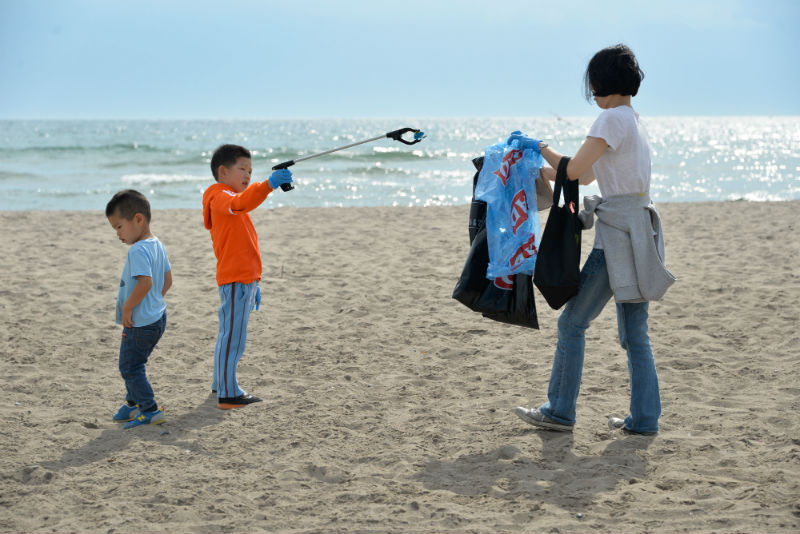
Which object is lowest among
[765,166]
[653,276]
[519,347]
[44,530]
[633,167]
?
[44,530]

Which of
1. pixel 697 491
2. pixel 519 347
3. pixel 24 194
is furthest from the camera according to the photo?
pixel 24 194

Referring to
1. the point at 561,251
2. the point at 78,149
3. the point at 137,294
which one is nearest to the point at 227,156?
the point at 137,294

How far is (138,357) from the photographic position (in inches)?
152

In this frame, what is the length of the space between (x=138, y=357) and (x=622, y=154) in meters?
2.60

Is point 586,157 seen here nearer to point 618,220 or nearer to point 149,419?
point 618,220

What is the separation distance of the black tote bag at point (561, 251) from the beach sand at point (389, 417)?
2.64 ft

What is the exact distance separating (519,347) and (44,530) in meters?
3.36

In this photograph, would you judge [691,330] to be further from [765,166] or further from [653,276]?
[765,166]

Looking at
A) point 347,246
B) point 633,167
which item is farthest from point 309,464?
point 347,246

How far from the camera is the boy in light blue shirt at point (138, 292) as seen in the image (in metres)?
3.75

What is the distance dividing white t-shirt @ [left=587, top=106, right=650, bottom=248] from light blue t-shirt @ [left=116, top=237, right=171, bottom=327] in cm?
220

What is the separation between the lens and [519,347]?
5.33m

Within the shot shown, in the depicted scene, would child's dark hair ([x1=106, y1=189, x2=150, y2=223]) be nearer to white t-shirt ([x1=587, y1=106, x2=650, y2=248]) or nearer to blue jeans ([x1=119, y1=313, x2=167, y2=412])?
blue jeans ([x1=119, y1=313, x2=167, y2=412])

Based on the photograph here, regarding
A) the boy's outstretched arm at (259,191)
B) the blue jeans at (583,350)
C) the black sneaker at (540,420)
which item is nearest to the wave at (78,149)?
the boy's outstretched arm at (259,191)
